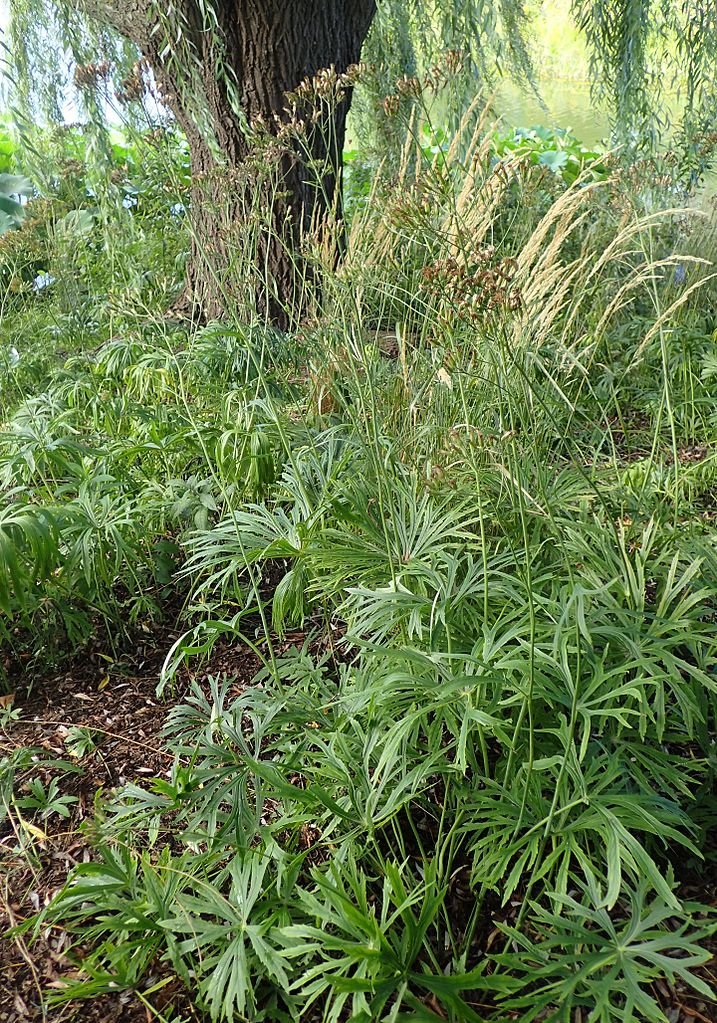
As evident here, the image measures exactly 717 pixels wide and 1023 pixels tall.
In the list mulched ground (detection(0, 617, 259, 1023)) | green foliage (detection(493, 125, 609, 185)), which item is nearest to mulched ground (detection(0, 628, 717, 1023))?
mulched ground (detection(0, 617, 259, 1023))

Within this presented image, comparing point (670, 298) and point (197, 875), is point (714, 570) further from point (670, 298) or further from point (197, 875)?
point (670, 298)

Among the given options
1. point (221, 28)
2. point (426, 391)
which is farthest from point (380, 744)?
point (221, 28)

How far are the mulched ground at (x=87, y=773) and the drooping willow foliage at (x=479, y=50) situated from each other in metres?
2.37

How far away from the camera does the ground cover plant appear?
1.40 m

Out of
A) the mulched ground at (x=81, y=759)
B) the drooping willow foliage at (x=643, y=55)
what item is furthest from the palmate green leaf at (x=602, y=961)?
the drooping willow foliage at (x=643, y=55)

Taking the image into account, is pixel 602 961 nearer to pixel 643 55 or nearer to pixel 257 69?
pixel 257 69

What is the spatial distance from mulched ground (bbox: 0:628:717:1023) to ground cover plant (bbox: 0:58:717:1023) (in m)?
0.01

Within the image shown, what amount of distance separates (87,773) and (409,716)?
1030 mm

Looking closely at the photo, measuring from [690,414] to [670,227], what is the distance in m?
1.36

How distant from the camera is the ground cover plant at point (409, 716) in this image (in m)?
1.40

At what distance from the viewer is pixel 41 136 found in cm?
461

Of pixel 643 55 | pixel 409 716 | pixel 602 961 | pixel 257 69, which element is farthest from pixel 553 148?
pixel 602 961

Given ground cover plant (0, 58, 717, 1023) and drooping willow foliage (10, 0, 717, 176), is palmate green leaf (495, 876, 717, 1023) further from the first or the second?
drooping willow foliage (10, 0, 717, 176)

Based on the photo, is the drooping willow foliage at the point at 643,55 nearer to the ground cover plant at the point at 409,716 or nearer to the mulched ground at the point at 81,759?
the ground cover plant at the point at 409,716
